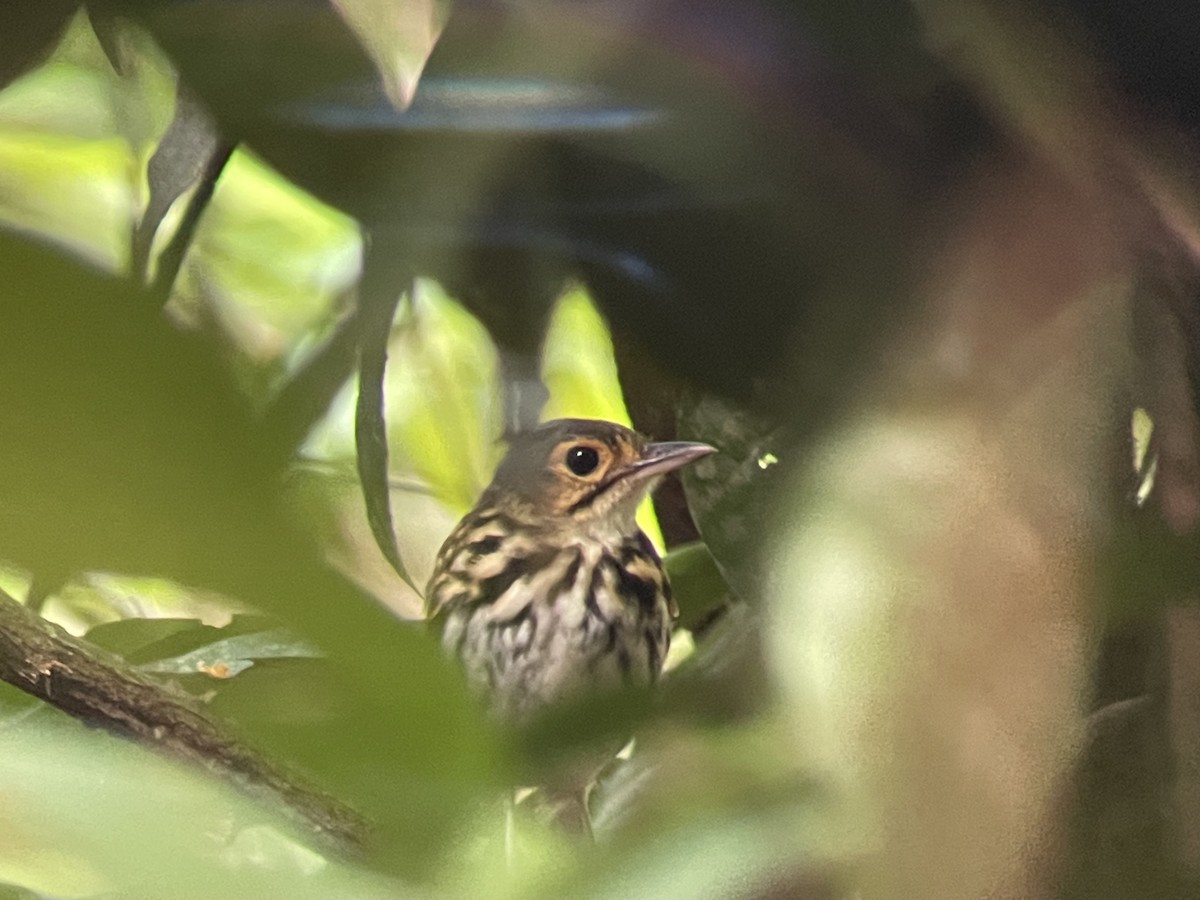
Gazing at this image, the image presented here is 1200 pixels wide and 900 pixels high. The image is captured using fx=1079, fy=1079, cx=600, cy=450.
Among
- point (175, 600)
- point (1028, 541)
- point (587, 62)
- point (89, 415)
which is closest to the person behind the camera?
point (89, 415)

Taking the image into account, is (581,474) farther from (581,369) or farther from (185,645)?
(185,645)

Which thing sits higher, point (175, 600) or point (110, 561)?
point (110, 561)

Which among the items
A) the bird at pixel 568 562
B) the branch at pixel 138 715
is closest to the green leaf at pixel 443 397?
the bird at pixel 568 562

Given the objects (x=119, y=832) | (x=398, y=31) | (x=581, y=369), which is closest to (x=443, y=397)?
(x=581, y=369)

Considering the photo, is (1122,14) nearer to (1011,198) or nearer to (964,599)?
(1011,198)

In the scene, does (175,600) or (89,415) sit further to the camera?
(175,600)

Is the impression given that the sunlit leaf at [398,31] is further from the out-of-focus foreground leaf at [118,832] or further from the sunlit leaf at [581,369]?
the out-of-focus foreground leaf at [118,832]

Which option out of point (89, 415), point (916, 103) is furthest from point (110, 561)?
point (916, 103)
